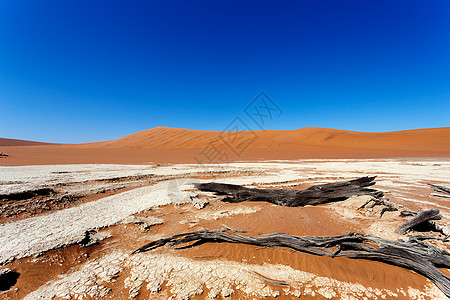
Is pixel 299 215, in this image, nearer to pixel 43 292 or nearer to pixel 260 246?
pixel 260 246

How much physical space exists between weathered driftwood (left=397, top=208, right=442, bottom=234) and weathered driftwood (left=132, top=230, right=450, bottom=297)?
706mm

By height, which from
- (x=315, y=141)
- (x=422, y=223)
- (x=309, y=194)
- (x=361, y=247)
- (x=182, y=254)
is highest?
(x=315, y=141)

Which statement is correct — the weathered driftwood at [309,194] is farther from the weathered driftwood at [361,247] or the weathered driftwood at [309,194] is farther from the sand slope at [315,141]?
the sand slope at [315,141]

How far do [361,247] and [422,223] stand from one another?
218 centimetres

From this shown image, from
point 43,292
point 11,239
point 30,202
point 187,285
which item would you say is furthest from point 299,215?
point 30,202

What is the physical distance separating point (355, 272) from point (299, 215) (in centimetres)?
268

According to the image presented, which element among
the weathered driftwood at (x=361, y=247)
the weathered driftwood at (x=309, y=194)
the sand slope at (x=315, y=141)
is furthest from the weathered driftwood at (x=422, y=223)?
the sand slope at (x=315, y=141)

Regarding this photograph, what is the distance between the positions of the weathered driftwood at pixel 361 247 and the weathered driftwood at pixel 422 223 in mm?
706

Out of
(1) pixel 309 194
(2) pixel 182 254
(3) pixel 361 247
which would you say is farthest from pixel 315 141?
(2) pixel 182 254

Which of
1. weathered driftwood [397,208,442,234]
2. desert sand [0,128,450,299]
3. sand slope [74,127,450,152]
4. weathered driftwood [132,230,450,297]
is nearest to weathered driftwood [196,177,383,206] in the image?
desert sand [0,128,450,299]

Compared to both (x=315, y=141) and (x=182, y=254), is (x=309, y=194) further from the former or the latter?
(x=315, y=141)

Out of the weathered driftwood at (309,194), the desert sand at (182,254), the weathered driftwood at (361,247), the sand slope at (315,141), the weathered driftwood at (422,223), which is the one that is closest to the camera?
the desert sand at (182,254)

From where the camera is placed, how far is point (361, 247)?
3332mm

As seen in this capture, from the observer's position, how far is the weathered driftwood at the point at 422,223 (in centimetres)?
412
